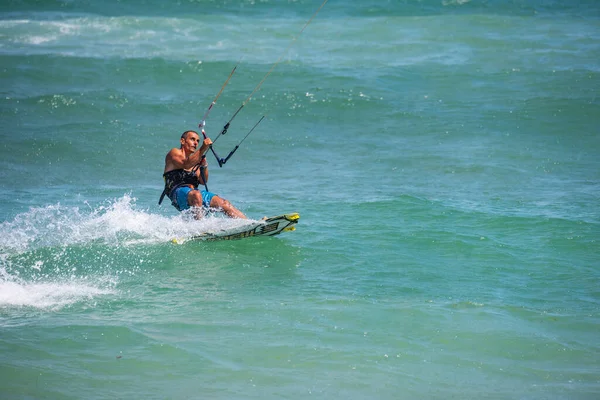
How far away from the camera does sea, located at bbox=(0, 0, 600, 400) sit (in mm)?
6492

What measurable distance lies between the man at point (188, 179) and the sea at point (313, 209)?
293mm

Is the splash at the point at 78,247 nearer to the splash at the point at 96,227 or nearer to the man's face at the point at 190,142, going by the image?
the splash at the point at 96,227

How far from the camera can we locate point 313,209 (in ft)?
36.4

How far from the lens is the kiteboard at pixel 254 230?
943 cm

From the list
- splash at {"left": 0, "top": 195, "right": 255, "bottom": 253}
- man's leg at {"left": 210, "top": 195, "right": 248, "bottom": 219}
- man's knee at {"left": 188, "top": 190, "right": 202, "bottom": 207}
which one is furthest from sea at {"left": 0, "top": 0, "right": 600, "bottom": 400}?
man's knee at {"left": 188, "top": 190, "right": 202, "bottom": 207}

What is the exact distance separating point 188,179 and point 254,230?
115 cm

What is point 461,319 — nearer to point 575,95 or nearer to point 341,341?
point 341,341

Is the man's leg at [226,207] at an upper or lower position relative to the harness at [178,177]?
lower

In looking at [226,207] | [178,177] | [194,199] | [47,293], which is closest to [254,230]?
[226,207]

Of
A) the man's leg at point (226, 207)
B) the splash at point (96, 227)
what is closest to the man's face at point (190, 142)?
the man's leg at point (226, 207)

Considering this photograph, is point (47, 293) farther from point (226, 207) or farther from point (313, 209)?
point (313, 209)

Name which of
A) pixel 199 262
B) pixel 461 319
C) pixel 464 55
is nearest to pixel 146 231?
pixel 199 262

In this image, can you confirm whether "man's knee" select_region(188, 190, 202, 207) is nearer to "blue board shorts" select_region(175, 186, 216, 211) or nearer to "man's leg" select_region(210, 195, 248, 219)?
"blue board shorts" select_region(175, 186, 216, 211)

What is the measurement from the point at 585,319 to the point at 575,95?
10.6 metres
